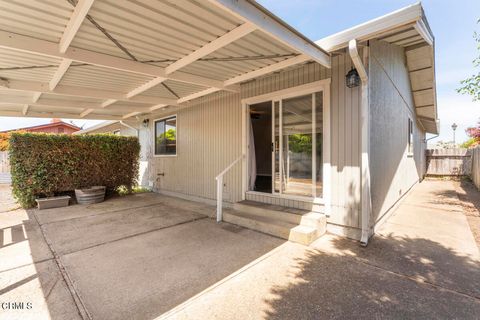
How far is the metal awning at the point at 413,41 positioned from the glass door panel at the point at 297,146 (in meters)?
1.18

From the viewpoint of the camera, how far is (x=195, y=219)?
4.77 metres

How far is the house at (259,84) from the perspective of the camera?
263 centimetres

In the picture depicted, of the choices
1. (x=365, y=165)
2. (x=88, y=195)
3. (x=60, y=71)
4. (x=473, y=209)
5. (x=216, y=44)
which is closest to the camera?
(x=216, y=44)

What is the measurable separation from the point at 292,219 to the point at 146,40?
11.2 ft

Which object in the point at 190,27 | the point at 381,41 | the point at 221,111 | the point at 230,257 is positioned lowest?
the point at 230,257

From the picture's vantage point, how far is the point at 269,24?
2480mm

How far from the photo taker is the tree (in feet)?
23.5

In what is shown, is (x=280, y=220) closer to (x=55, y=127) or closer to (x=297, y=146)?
(x=297, y=146)

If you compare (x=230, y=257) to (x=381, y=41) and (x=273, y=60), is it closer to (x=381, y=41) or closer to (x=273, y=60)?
(x=273, y=60)

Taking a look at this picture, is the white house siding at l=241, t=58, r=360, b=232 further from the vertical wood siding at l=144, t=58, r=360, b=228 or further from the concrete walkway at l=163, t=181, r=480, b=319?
the concrete walkway at l=163, t=181, r=480, b=319

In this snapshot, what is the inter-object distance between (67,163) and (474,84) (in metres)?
12.5

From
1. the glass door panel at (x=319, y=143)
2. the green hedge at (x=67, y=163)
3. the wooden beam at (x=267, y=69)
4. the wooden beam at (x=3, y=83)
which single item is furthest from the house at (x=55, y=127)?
the glass door panel at (x=319, y=143)

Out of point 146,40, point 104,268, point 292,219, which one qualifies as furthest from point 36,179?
point 292,219

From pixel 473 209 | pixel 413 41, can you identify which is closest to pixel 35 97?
pixel 413 41
